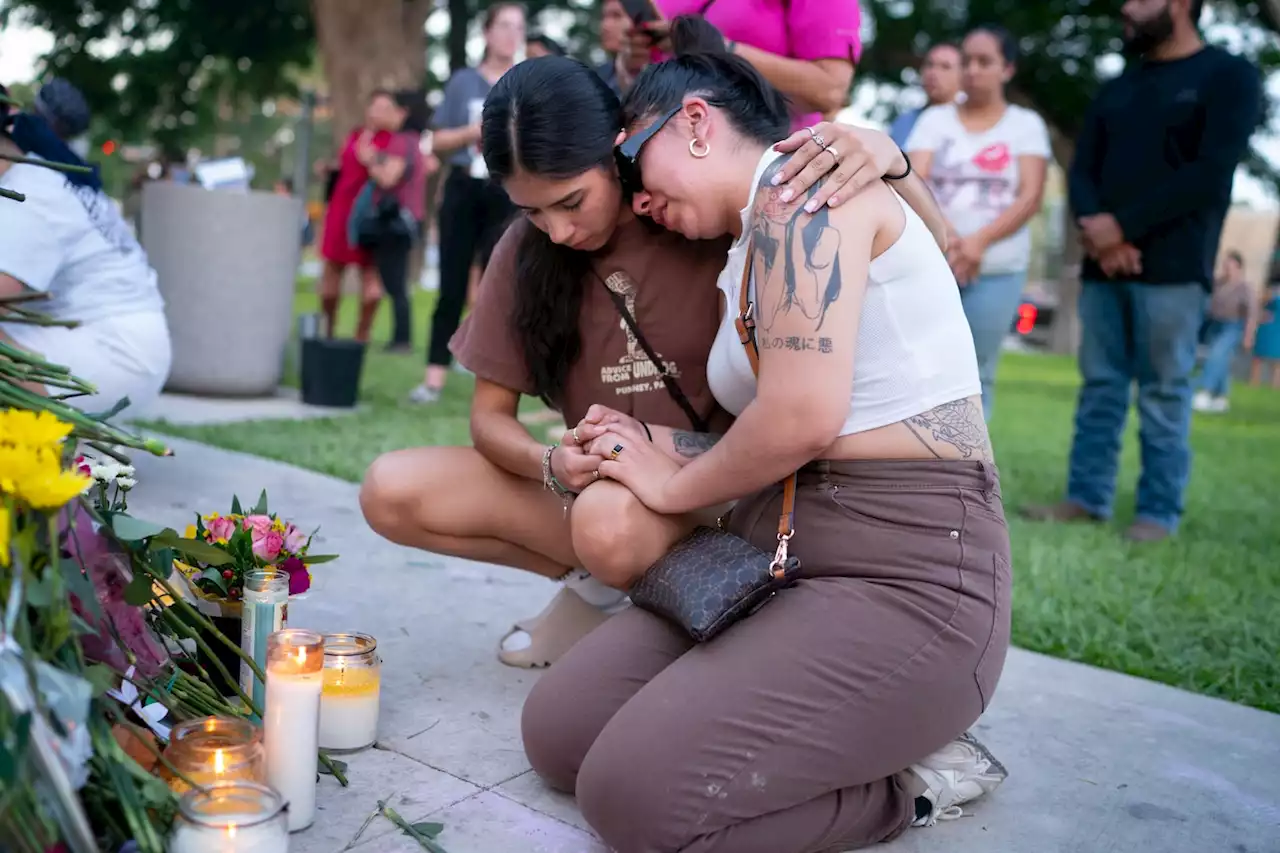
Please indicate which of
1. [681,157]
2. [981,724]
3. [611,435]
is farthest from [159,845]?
[981,724]

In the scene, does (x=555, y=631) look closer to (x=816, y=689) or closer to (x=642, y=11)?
(x=816, y=689)

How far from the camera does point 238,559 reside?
2.25m

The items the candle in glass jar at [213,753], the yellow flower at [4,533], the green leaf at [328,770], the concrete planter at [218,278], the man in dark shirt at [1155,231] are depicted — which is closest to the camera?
the yellow flower at [4,533]

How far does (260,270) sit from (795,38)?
3.82 m

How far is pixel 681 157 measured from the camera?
7.18 feet

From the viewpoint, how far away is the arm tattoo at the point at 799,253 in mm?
1959

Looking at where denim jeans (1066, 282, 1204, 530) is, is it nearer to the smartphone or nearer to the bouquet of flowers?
the smartphone

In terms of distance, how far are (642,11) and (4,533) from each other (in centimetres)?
228

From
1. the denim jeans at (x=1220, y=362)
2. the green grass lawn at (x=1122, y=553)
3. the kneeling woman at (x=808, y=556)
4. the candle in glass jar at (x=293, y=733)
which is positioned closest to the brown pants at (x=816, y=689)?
the kneeling woman at (x=808, y=556)

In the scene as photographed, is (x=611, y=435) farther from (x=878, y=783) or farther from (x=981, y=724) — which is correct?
(x=981, y=724)

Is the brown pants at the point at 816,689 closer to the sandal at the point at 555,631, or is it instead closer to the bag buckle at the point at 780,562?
the bag buckle at the point at 780,562

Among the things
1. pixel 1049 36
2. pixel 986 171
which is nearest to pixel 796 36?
pixel 986 171

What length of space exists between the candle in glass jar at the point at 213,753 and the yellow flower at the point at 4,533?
39 centimetres

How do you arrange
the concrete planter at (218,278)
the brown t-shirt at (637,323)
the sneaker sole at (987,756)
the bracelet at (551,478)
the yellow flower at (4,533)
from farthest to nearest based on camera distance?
the concrete planter at (218,278) → the brown t-shirt at (637,323) → the bracelet at (551,478) → the sneaker sole at (987,756) → the yellow flower at (4,533)
